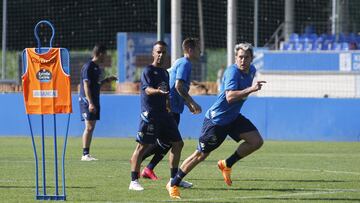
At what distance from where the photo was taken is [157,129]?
46.3ft

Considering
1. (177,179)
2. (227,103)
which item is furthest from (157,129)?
(177,179)

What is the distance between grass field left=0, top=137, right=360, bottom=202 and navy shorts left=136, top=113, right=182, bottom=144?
0.67m

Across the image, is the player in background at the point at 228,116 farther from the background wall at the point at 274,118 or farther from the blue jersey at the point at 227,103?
the background wall at the point at 274,118

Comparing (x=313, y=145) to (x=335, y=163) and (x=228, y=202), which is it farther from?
(x=228, y=202)

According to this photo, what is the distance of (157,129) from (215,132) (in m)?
0.97

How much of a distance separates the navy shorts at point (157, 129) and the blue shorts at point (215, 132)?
0.66 metres

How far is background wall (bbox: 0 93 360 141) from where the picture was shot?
1074 inches

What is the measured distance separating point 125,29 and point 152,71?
3286 centimetres

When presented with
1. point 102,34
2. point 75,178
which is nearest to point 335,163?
point 75,178

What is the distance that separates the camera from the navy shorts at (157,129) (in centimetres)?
1392

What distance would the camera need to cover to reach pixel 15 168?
57.5ft

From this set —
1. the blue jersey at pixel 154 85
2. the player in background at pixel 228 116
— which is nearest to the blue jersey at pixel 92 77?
the blue jersey at pixel 154 85

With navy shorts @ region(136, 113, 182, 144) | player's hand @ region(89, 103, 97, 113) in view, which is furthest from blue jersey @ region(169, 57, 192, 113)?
player's hand @ region(89, 103, 97, 113)

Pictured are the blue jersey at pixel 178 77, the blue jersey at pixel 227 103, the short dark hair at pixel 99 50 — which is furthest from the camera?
the short dark hair at pixel 99 50
